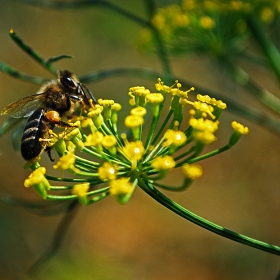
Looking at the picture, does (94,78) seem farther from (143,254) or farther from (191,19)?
(143,254)

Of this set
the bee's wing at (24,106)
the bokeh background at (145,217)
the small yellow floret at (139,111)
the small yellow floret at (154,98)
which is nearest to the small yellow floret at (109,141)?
the small yellow floret at (139,111)

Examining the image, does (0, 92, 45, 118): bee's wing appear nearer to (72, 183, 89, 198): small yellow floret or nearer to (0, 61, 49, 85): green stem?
(0, 61, 49, 85): green stem

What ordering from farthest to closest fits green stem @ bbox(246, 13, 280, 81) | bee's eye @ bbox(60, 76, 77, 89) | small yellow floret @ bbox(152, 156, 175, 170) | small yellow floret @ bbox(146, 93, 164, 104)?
green stem @ bbox(246, 13, 280, 81) → bee's eye @ bbox(60, 76, 77, 89) → small yellow floret @ bbox(146, 93, 164, 104) → small yellow floret @ bbox(152, 156, 175, 170)

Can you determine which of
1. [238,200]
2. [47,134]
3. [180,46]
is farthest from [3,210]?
[47,134]

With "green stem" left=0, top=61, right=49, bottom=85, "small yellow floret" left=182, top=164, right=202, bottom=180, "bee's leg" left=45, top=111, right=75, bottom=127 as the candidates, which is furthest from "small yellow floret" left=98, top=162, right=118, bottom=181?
"green stem" left=0, top=61, right=49, bottom=85

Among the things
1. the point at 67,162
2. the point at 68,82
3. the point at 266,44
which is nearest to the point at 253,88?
the point at 266,44

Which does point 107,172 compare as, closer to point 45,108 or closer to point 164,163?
point 164,163
